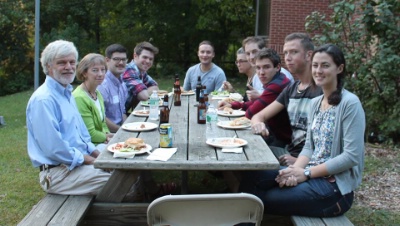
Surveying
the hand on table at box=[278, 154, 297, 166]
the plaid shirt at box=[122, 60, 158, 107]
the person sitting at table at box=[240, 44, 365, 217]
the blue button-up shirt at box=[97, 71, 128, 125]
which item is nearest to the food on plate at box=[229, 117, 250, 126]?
the hand on table at box=[278, 154, 297, 166]

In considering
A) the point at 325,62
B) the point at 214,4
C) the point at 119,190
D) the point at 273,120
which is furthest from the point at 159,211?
the point at 214,4

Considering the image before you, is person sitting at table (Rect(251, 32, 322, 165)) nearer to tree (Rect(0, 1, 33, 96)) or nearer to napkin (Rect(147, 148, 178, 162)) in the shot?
napkin (Rect(147, 148, 178, 162))

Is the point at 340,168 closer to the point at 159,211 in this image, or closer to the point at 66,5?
the point at 159,211

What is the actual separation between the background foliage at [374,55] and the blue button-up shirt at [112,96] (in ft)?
11.7

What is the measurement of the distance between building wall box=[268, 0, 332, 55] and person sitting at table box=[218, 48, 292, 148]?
7.53 metres

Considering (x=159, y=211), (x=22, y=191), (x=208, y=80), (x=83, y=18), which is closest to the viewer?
(x=159, y=211)

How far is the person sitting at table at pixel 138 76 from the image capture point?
231 inches

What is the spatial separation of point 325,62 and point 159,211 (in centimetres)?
158

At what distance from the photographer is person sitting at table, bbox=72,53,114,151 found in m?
4.21

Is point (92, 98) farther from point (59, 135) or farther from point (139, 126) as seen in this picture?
point (59, 135)

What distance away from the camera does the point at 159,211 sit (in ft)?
7.66

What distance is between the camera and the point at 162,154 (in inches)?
118

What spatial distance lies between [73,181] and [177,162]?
91cm

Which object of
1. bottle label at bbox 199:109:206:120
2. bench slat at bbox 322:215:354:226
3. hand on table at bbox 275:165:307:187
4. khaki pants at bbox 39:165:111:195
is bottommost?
bench slat at bbox 322:215:354:226
